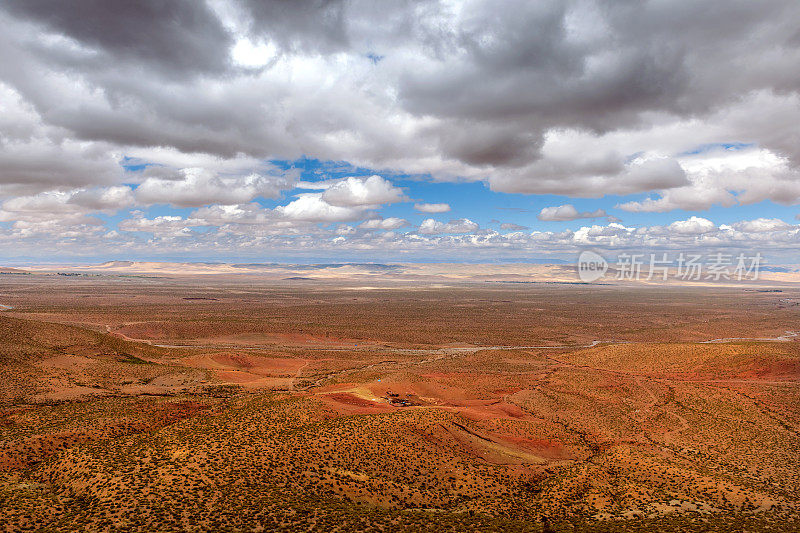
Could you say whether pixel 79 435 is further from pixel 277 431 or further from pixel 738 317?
pixel 738 317

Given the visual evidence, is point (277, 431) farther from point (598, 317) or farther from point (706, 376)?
point (598, 317)

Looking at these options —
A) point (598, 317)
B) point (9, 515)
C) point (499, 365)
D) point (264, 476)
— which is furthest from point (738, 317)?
point (9, 515)

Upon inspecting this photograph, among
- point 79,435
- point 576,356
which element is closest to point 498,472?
point 79,435

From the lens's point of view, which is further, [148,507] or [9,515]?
[148,507]

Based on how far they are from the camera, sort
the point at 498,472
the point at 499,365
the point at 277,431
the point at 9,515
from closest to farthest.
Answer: the point at 9,515 → the point at 498,472 → the point at 277,431 → the point at 499,365

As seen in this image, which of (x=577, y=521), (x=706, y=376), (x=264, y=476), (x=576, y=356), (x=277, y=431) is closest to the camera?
(x=577, y=521)

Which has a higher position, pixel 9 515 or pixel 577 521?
pixel 9 515
